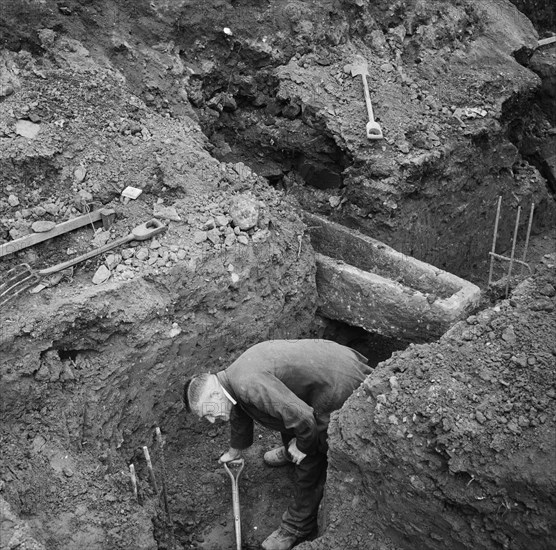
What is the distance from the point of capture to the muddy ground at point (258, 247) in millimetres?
3910

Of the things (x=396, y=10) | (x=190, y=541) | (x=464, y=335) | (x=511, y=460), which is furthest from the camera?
(x=396, y=10)

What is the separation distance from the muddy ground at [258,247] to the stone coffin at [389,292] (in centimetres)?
20

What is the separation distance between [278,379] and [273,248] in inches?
57.6

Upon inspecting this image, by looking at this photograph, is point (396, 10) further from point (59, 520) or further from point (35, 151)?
point (59, 520)

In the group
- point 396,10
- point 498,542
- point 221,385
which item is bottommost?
point 221,385

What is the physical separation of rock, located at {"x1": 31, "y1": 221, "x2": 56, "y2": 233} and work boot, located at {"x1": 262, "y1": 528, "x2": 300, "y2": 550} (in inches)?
100

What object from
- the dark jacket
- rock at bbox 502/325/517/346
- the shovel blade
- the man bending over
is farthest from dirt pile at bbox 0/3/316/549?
rock at bbox 502/325/517/346

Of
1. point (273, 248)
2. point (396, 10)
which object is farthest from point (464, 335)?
point (396, 10)

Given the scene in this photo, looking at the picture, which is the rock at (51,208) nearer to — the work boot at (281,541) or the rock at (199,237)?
the rock at (199,237)

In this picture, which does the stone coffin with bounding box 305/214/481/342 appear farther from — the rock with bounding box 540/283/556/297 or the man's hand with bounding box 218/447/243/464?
the man's hand with bounding box 218/447/243/464

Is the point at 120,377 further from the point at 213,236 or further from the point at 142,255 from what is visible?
the point at 213,236

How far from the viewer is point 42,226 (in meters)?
5.36

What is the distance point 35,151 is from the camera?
18.6ft

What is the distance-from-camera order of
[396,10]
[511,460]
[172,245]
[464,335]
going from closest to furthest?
1. [511,460]
2. [464,335]
3. [172,245]
4. [396,10]
